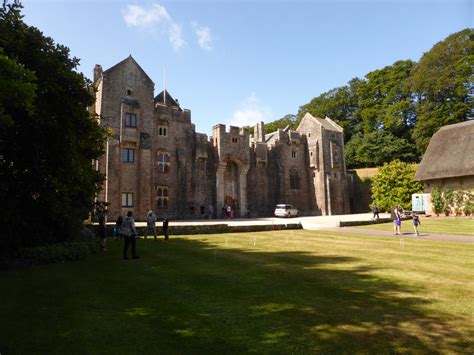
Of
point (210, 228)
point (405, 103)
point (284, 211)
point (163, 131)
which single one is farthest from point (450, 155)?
point (163, 131)

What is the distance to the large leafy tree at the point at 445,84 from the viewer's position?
51062 mm

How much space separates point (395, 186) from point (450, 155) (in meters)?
6.99

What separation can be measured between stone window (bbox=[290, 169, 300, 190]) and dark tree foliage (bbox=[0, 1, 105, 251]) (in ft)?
121

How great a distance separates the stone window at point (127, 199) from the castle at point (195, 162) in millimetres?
56

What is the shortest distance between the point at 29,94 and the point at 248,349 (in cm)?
700

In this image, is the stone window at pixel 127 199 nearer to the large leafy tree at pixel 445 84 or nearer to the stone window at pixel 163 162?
the stone window at pixel 163 162

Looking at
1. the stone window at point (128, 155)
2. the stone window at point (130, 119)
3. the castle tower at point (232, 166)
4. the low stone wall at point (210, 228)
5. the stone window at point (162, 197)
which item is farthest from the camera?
the castle tower at point (232, 166)

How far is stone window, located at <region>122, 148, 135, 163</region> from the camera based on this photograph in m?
33.0

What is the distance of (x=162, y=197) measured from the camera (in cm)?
3603

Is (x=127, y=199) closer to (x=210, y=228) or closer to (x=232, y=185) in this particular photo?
(x=210, y=228)

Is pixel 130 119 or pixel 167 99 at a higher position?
pixel 167 99

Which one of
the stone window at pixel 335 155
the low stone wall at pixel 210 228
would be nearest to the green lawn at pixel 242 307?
the low stone wall at pixel 210 228

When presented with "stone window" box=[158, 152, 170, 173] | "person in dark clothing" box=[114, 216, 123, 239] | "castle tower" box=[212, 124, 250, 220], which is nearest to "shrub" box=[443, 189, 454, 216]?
"castle tower" box=[212, 124, 250, 220]

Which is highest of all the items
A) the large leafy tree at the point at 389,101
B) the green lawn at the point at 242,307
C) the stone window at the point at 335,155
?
the large leafy tree at the point at 389,101
